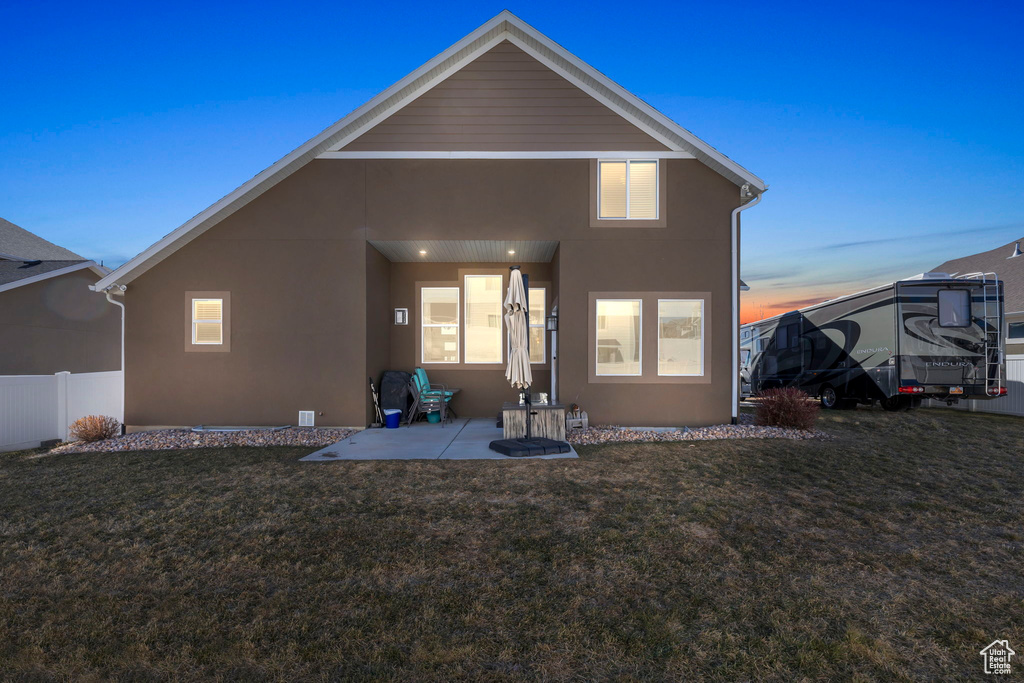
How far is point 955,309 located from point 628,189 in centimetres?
757

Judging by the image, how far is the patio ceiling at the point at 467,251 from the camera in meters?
8.40

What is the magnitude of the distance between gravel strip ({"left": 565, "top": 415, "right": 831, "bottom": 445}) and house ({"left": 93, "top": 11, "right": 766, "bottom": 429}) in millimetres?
395

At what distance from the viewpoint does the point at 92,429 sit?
7.64 metres

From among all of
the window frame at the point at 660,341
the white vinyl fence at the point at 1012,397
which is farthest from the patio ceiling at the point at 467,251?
the white vinyl fence at the point at 1012,397

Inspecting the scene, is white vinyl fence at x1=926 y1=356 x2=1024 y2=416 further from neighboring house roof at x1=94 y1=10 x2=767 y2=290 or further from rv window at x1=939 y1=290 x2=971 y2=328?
neighboring house roof at x1=94 y1=10 x2=767 y2=290

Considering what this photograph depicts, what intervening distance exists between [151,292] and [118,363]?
10.3m

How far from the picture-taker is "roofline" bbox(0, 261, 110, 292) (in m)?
10.9

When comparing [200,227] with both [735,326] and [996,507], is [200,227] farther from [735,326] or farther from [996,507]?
[996,507]

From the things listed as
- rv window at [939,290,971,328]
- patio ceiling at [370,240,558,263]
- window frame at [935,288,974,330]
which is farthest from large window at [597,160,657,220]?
rv window at [939,290,971,328]

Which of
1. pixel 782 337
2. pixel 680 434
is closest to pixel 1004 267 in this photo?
pixel 782 337

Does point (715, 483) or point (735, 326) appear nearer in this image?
point (715, 483)

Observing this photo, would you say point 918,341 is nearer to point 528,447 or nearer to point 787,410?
point 787,410

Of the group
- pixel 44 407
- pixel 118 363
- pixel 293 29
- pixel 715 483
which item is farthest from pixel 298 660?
pixel 118 363

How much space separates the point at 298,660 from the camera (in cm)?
202
